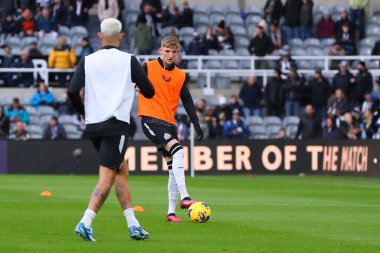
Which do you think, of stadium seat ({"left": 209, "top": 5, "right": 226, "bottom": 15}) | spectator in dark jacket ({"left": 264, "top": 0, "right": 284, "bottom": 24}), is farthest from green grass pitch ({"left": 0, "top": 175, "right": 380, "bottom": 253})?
stadium seat ({"left": 209, "top": 5, "right": 226, "bottom": 15})

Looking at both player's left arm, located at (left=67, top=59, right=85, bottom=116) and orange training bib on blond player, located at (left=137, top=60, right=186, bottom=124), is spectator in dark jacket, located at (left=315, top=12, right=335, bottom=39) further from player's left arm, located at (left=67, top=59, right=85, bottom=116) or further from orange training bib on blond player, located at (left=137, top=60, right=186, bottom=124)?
player's left arm, located at (left=67, top=59, right=85, bottom=116)

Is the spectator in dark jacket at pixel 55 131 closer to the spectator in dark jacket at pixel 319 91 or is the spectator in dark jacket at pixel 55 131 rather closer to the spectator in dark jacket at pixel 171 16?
the spectator in dark jacket at pixel 171 16

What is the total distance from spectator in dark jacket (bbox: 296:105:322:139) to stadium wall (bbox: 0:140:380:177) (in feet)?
5.55

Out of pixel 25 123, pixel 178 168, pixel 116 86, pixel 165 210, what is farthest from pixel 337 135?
pixel 116 86

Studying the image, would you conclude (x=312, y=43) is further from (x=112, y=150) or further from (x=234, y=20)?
(x=112, y=150)

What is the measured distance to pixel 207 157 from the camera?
33500mm

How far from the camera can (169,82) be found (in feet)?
54.6

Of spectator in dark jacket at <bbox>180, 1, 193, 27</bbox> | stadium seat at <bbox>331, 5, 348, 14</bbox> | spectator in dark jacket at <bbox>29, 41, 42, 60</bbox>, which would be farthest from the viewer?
stadium seat at <bbox>331, 5, 348, 14</bbox>

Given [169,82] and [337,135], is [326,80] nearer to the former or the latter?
[337,135]

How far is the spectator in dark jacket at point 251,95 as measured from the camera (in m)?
36.6

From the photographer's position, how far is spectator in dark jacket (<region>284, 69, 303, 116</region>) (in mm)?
36406

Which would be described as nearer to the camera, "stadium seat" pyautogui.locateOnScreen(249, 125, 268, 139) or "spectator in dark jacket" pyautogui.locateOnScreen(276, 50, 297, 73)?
"stadium seat" pyautogui.locateOnScreen(249, 125, 268, 139)

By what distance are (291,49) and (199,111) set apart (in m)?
5.81

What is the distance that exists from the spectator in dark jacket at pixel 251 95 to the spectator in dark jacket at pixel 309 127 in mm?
2001
